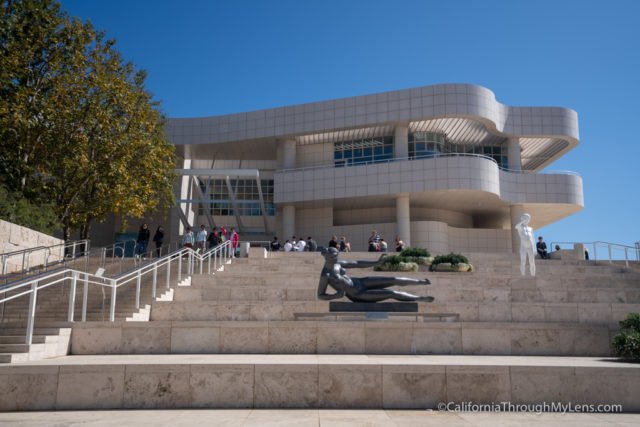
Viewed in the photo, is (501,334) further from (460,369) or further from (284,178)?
(284,178)

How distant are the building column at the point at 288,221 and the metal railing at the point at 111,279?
14260 millimetres

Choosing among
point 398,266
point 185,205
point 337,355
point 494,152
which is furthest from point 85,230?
point 494,152

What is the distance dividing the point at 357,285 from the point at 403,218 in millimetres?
24025

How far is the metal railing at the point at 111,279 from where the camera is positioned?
8750mm

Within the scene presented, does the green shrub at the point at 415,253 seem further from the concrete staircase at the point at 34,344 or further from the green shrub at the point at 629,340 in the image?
the concrete staircase at the point at 34,344

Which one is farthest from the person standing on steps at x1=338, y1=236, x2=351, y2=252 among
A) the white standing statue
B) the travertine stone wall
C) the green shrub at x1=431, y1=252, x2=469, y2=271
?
the travertine stone wall

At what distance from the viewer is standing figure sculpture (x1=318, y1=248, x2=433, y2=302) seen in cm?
1147

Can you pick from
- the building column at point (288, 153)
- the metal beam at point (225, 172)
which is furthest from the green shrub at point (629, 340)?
the building column at point (288, 153)

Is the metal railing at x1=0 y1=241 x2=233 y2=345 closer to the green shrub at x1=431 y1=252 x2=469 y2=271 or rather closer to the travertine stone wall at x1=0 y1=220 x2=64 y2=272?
the travertine stone wall at x1=0 y1=220 x2=64 y2=272

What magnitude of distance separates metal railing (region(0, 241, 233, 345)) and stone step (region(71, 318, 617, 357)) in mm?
976

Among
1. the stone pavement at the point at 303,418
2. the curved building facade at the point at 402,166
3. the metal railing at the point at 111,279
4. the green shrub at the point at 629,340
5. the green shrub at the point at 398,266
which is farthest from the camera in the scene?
the curved building facade at the point at 402,166

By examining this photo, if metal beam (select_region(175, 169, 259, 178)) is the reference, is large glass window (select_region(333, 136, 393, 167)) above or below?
above

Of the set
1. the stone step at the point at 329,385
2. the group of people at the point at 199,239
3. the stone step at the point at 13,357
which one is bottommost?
the stone step at the point at 329,385

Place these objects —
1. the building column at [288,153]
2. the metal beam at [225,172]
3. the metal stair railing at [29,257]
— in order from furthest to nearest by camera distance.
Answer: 1. the building column at [288,153]
2. the metal beam at [225,172]
3. the metal stair railing at [29,257]
